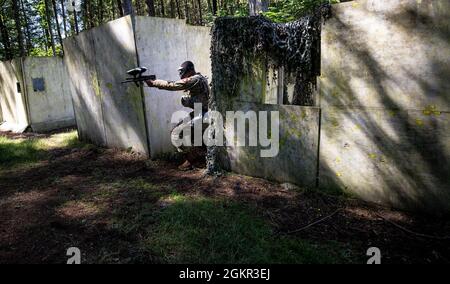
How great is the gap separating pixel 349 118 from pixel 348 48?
2.89 ft

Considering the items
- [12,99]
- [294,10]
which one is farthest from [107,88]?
[12,99]

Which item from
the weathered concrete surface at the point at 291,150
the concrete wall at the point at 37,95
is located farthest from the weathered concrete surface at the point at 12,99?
the weathered concrete surface at the point at 291,150

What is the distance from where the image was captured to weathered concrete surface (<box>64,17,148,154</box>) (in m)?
6.66

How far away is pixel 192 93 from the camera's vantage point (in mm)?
5949

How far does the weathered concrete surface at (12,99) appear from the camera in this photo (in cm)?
1129

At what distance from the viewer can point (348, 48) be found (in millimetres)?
4047

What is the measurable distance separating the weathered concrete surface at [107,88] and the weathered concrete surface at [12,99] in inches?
141

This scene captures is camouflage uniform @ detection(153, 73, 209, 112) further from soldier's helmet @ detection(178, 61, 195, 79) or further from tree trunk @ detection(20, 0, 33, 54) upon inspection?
tree trunk @ detection(20, 0, 33, 54)

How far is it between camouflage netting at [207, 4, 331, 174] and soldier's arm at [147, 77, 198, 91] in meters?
0.50

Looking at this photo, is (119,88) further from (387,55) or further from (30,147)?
(387,55)

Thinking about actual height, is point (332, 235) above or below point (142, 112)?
below
